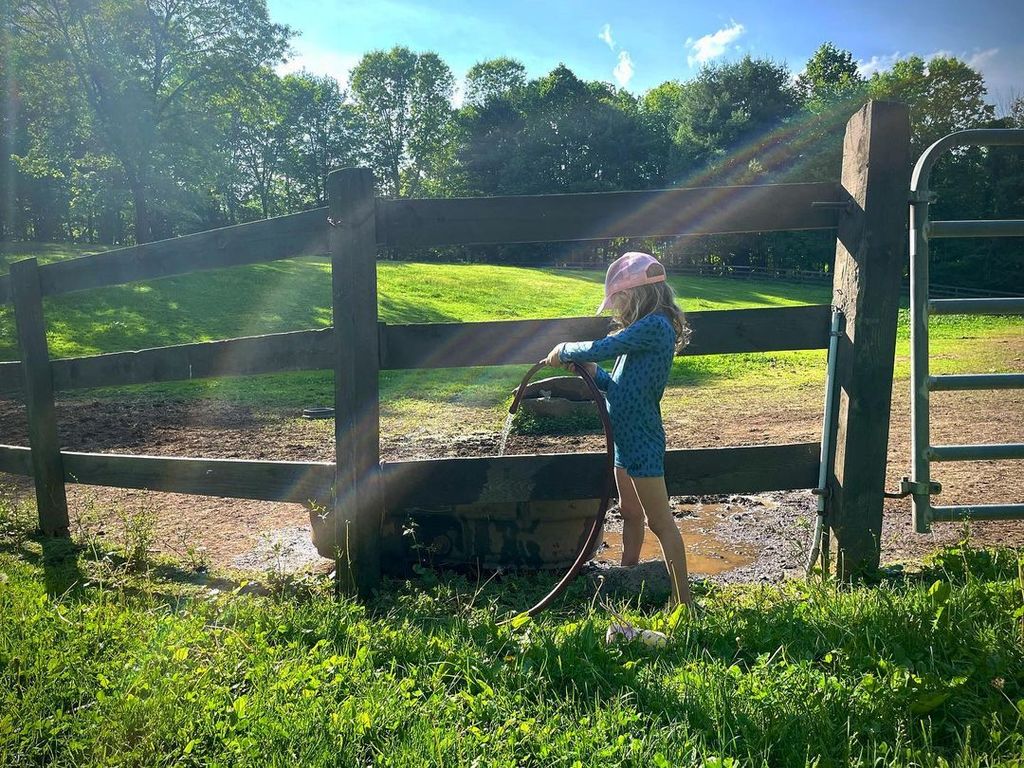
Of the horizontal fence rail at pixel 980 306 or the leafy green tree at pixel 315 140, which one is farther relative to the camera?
the leafy green tree at pixel 315 140

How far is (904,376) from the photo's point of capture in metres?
12.7

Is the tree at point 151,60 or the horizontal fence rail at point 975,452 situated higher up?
the tree at point 151,60

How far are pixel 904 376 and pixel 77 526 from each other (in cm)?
1197

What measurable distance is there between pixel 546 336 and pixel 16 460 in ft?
12.8

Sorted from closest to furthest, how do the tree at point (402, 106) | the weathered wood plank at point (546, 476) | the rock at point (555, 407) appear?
the weathered wood plank at point (546, 476)
the rock at point (555, 407)
the tree at point (402, 106)

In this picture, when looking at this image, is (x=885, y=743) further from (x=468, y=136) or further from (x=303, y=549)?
(x=468, y=136)

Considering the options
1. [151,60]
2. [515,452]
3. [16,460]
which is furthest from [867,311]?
[151,60]

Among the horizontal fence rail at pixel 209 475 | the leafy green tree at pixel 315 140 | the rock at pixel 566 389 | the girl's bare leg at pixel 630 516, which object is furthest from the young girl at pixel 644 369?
the leafy green tree at pixel 315 140

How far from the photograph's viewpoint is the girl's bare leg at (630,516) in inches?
151

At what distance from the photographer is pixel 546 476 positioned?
4020 millimetres

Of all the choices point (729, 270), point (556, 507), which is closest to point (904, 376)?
point (556, 507)

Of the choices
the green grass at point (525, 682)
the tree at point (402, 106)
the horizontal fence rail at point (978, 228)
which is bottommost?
the green grass at point (525, 682)

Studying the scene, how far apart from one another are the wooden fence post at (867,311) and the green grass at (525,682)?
15.4 inches

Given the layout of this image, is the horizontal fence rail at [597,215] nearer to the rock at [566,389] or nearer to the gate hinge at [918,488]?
the gate hinge at [918,488]
